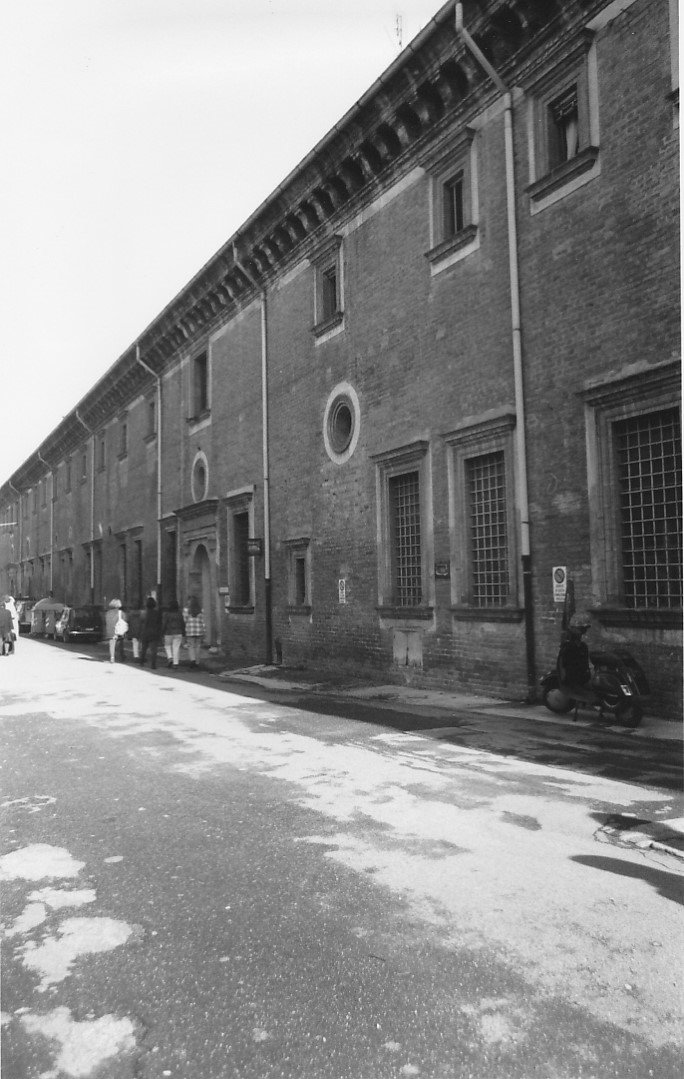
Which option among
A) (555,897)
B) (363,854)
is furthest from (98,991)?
(555,897)

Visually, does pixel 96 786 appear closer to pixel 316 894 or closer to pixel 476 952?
pixel 316 894

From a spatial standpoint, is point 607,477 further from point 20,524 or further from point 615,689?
point 20,524

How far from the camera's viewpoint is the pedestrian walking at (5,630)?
2183 centimetres

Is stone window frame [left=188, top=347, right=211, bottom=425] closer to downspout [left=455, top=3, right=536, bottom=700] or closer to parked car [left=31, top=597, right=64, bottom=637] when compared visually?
parked car [left=31, top=597, right=64, bottom=637]

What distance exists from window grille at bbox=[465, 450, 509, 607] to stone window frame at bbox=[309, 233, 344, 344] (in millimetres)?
5463

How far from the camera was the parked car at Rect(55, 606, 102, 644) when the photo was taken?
30438mm

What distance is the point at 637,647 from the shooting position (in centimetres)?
976

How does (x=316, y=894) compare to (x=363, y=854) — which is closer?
(x=316, y=894)

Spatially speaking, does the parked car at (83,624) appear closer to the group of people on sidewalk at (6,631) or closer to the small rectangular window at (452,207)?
the group of people on sidewalk at (6,631)

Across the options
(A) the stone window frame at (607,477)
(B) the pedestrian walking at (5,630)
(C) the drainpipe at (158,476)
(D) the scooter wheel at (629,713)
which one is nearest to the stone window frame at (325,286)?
(A) the stone window frame at (607,477)

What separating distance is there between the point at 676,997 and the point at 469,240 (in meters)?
11.8

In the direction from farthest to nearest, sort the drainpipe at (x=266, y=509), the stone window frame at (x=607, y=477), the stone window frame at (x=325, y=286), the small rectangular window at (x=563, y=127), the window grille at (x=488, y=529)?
the drainpipe at (x=266, y=509)
the stone window frame at (x=325, y=286)
the window grille at (x=488, y=529)
the small rectangular window at (x=563, y=127)
the stone window frame at (x=607, y=477)

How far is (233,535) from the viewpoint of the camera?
71.3 feet

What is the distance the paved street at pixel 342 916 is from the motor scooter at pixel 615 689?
4.09ft
